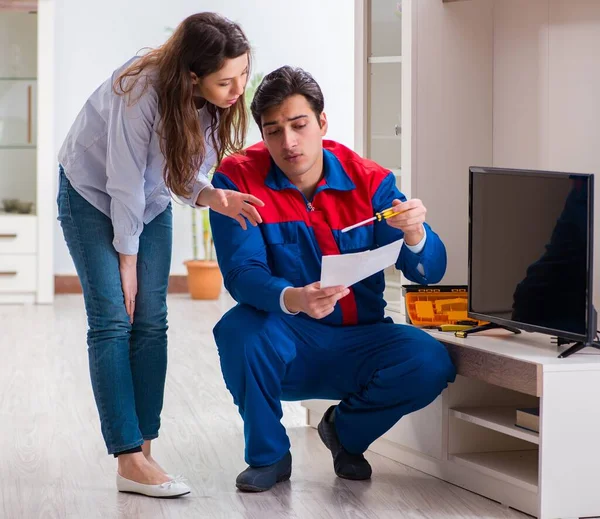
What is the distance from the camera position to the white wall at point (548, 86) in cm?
277

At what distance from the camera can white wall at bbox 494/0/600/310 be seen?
2773mm

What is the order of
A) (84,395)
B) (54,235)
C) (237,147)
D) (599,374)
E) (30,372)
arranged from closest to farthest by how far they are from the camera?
(599,374)
(237,147)
(84,395)
(30,372)
(54,235)

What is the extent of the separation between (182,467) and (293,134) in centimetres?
92

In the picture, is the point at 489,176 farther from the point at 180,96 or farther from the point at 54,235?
the point at 54,235

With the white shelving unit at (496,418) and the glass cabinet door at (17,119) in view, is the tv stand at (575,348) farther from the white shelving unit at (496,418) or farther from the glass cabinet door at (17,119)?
the glass cabinet door at (17,119)

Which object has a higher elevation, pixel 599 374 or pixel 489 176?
pixel 489 176

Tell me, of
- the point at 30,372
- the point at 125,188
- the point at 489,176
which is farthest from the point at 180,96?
the point at 30,372

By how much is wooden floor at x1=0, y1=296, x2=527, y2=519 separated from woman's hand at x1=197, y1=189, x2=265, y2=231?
0.66 metres

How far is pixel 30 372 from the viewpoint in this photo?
400 centimetres

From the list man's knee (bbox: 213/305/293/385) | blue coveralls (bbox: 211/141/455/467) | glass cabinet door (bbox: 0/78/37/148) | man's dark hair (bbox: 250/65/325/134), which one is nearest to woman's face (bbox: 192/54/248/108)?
man's dark hair (bbox: 250/65/325/134)

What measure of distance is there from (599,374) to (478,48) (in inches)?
50.3

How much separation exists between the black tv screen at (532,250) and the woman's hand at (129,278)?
0.83 meters

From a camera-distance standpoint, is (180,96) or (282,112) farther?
(282,112)

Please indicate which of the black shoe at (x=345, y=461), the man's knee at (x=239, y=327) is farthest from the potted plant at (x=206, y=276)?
the man's knee at (x=239, y=327)
